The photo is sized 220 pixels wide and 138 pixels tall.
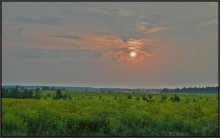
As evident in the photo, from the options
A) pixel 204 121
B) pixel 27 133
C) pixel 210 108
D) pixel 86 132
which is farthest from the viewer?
pixel 210 108

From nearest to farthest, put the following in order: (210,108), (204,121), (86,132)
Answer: (86,132) < (204,121) < (210,108)

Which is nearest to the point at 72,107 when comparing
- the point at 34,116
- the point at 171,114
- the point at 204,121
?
the point at 34,116

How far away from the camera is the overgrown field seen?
302 inches

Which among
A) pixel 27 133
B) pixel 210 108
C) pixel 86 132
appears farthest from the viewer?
pixel 210 108

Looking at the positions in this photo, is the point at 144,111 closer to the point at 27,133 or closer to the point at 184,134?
the point at 184,134

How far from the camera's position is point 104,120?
8.43 metres

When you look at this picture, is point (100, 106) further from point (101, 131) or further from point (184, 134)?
point (184, 134)

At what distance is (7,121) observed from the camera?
7621 mm

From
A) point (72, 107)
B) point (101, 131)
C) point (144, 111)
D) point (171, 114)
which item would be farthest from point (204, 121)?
point (72, 107)

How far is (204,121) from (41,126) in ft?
10.0

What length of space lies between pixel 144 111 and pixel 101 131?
1701 millimetres

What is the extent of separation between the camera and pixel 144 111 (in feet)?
30.8

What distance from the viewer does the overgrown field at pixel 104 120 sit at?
7.67m

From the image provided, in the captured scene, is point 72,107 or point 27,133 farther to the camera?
point 72,107
